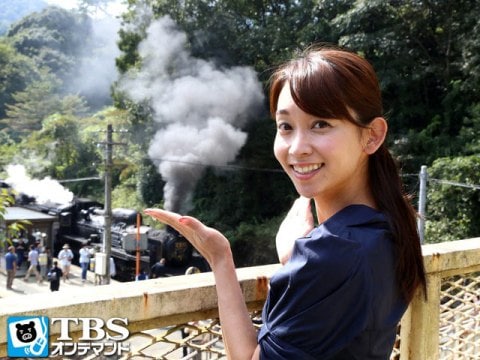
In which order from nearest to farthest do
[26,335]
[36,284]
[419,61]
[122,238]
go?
1. [26,335]
2. [122,238]
3. [36,284]
4. [419,61]

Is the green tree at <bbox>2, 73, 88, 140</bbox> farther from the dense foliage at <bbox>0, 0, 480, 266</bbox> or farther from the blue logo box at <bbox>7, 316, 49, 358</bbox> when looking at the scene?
the blue logo box at <bbox>7, 316, 49, 358</bbox>

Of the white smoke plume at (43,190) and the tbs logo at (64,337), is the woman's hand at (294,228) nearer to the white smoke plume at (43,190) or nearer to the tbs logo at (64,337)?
the tbs logo at (64,337)

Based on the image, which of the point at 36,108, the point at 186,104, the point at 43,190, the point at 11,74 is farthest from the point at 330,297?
the point at 11,74

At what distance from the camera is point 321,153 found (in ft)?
3.63

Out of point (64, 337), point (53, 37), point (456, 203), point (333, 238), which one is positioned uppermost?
point (53, 37)

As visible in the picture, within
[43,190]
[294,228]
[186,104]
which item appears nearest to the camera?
[294,228]

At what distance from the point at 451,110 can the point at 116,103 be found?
11944mm

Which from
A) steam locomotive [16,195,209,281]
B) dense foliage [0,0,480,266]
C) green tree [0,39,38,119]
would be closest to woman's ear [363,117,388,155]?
dense foliage [0,0,480,266]

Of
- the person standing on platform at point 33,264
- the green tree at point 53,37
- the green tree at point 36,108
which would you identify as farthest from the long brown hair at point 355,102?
the green tree at point 53,37

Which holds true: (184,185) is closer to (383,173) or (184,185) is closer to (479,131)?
(479,131)

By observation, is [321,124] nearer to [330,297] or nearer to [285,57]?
[330,297]

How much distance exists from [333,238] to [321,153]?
0.69ft

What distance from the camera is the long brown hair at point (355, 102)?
1.06 metres

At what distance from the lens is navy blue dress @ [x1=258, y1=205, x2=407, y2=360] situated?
952 millimetres
